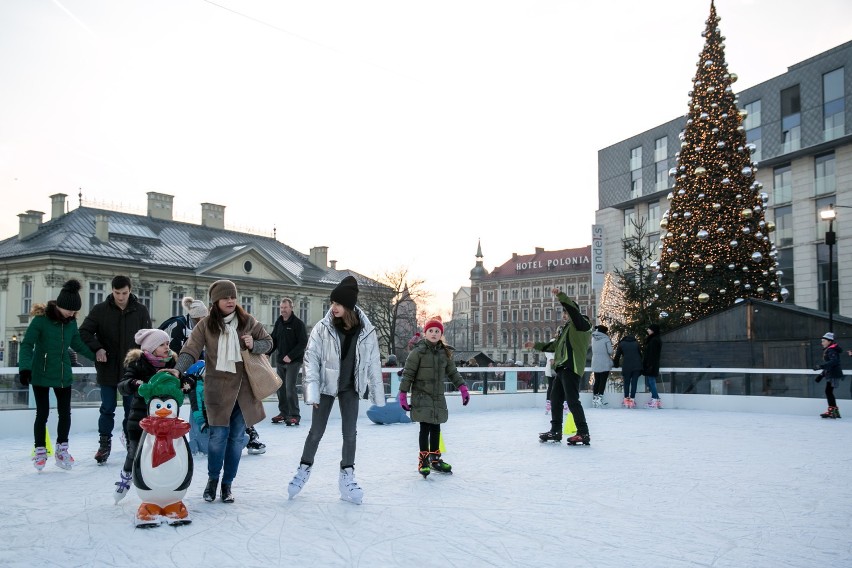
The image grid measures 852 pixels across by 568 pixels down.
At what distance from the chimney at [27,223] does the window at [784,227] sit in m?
47.1

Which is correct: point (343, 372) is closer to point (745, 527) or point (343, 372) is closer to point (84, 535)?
point (84, 535)

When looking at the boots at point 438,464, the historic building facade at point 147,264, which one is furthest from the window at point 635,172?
the boots at point 438,464

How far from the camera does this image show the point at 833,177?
40.5 m

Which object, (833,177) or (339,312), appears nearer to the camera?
(339,312)

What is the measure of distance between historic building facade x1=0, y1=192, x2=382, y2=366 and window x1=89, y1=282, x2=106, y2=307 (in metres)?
0.06

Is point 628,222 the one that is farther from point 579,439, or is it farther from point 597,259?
point 579,439

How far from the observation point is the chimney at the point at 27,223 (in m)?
52.7

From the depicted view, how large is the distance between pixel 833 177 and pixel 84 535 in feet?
142

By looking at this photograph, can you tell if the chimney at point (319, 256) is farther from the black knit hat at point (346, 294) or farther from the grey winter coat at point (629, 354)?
the black knit hat at point (346, 294)

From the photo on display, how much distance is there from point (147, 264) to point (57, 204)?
33.9ft

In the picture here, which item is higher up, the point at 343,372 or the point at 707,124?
the point at 707,124

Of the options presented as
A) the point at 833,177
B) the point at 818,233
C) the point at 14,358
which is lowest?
the point at 14,358

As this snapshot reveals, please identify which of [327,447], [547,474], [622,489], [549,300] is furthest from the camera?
[549,300]

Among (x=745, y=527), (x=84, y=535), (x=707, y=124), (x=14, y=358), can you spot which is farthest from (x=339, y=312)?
(x=14, y=358)
